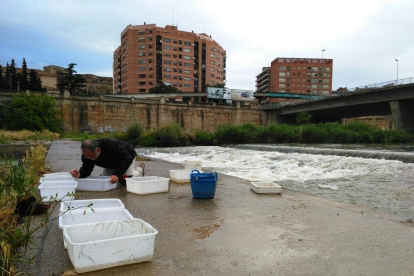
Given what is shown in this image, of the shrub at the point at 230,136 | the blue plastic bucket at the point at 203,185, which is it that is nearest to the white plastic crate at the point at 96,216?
the blue plastic bucket at the point at 203,185

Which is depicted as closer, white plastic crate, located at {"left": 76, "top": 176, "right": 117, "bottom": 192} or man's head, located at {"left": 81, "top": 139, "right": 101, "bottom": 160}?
man's head, located at {"left": 81, "top": 139, "right": 101, "bottom": 160}

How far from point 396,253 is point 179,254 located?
209 cm

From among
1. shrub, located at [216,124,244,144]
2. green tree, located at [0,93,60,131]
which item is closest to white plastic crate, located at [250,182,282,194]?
shrub, located at [216,124,244,144]

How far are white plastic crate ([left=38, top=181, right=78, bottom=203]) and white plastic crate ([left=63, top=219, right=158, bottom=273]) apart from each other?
183 centimetres

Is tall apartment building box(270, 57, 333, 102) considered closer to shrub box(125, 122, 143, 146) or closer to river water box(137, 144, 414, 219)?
shrub box(125, 122, 143, 146)

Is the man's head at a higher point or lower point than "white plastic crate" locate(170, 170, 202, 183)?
higher

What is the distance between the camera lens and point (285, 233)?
360 cm

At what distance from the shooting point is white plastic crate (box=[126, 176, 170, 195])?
553 centimetres

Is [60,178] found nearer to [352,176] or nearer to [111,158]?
[111,158]

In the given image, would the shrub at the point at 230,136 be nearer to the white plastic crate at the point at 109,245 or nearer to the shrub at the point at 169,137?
the shrub at the point at 169,137

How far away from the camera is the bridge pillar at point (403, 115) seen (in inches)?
1302

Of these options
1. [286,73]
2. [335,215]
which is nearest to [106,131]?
[335,215]

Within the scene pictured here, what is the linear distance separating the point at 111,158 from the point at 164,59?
81.2 meters

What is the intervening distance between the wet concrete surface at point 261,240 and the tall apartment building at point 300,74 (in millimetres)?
117528
